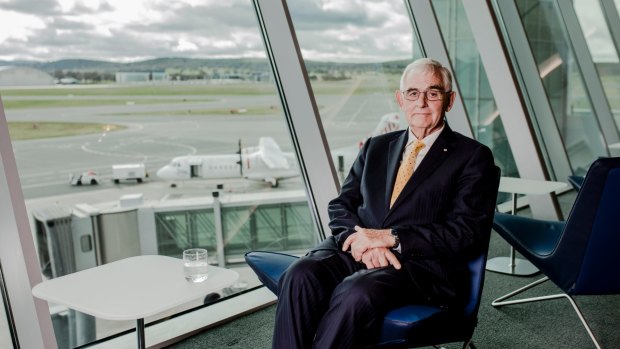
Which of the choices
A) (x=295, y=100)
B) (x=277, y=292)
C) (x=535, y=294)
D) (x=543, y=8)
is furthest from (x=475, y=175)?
(x=543, y=8)

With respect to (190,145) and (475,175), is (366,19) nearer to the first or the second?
(190,145)

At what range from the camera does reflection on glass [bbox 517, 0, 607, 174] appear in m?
6.54

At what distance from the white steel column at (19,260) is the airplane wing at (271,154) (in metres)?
1.57

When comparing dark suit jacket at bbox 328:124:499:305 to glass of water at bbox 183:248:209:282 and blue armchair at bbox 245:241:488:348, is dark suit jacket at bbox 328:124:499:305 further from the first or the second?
glass of water at bbox 183:248:209:282

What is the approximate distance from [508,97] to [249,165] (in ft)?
7.74

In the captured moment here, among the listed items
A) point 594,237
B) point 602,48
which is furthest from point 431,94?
point 602,48

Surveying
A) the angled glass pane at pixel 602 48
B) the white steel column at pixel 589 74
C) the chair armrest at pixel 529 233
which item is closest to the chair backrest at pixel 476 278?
the chair armrest at pixel 529 233

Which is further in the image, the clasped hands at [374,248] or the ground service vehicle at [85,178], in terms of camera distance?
the ground service vehicle at [85,178]

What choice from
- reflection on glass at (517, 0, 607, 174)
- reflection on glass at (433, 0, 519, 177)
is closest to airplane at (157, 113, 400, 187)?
reflection on glass at (433, 0, 519, 177)

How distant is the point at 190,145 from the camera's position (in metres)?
3.33

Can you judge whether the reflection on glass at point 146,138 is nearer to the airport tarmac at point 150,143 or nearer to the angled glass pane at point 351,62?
the airport tarmac at point 150,143

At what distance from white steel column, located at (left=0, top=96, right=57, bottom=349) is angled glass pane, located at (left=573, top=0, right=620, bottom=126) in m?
7.01

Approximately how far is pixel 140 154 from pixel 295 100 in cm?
92

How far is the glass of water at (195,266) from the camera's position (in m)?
1.78
